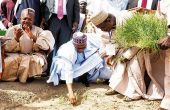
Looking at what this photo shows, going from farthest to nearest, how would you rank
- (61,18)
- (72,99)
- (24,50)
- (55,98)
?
(61,18) → (24,50) → (55,98) → (72,99)

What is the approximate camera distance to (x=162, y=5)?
747 centimetres

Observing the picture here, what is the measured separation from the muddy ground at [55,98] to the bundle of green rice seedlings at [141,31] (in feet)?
2.82

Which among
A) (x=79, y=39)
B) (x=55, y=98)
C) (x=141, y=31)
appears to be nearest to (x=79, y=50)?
(x=79, y=39)

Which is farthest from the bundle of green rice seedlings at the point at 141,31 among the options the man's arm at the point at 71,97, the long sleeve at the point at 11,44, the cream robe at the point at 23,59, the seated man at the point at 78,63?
the long sleeve at the point at 11,44

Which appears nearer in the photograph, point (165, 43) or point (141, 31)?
point (165, 43)

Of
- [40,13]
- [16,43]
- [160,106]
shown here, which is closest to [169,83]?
[160,106]

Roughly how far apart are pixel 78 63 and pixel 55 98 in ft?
2.53

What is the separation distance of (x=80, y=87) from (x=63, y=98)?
0.55 m

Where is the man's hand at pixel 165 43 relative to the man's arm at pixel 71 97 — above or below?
above

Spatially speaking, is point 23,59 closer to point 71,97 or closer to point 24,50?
point 24,50

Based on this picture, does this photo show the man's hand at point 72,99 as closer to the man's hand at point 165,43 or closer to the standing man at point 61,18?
the man's hand at point 165,43

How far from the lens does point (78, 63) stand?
7.78m

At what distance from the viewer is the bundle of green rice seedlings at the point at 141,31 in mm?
6633

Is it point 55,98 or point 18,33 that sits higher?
point 18,33
